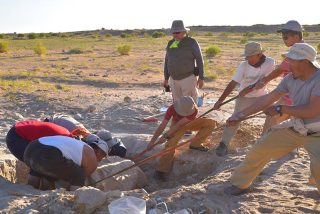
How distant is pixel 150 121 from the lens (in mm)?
9195

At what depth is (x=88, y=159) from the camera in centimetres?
526

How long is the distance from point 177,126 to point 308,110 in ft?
7.31

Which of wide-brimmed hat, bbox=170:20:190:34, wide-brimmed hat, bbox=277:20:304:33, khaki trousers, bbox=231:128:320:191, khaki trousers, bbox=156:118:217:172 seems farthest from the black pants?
wide-brimmed hat, bbox=170:20:190:34

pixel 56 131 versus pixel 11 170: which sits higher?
pixel 56 131

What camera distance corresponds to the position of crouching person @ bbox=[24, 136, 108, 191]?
5.08m

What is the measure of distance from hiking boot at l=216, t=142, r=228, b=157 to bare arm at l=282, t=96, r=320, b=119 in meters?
2.20

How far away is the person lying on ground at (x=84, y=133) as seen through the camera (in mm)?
6247

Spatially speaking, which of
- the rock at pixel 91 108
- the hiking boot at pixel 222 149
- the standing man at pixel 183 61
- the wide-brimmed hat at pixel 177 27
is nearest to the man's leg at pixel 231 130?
the hiking boot at pixel 222 149

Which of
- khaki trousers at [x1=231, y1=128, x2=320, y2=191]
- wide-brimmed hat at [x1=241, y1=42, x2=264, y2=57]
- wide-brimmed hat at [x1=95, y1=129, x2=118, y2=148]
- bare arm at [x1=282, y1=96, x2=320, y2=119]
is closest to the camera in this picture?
bare arm at [x1=282, y1=96, x2=320, y2=119]

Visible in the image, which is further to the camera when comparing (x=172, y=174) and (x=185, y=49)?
(x=185, y=49)

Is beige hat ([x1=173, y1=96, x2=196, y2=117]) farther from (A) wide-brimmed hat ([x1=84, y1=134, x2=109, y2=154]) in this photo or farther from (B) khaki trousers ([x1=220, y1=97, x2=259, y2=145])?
(A) wide-brimmed hat ([x1=84, y1=134, x2=109, y2=154])

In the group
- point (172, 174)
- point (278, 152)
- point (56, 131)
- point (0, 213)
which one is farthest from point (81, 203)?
point (172, 174)

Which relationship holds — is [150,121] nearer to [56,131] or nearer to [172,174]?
[172,174]

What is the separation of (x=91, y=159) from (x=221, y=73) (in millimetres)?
12808
